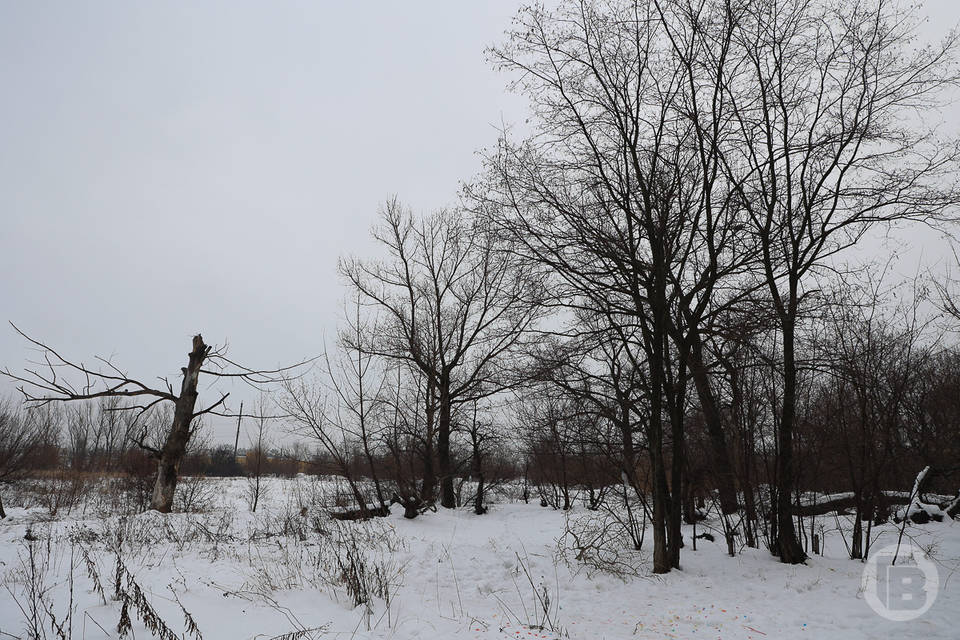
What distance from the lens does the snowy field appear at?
4.58 m

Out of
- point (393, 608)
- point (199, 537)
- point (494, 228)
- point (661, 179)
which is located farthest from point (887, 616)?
point (199, 537)

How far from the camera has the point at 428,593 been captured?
6.49 meters

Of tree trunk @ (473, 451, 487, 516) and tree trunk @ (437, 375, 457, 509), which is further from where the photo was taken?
tree trunk @ (437, 375, 457, 509)

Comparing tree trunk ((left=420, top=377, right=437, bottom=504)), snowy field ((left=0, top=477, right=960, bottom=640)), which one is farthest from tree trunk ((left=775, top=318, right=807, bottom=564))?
tree trunk ((left=420, top=377, right=437, bottom=504))

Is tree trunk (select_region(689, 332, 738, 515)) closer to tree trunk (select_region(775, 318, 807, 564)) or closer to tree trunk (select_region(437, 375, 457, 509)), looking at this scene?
tree trunk (select_region(775, 318, 807, 564))

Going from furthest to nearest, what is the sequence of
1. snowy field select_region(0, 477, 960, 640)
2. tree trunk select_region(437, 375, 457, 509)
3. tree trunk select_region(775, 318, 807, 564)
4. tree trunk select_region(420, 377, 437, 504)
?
tree trunk select_region(437, 375, 457, 509), tree trunk select_region(420, 377, 437, 504), tree trunk select_region(775, 318, 807, 564), snowy field select_region(0, 477, 960, 640)

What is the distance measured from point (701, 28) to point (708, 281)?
3.78 meters

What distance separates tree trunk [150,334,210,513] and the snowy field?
1569 millimetres

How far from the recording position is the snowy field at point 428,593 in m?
4.58

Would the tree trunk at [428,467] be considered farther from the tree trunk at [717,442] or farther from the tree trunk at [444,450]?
the tree trunk at [717,442]

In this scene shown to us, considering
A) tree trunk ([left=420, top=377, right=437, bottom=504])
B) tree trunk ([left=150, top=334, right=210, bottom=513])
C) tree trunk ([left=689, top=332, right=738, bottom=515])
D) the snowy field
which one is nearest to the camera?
the snowy field

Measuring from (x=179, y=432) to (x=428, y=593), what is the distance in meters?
7.78

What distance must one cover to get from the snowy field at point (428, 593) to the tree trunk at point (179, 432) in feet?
5.15

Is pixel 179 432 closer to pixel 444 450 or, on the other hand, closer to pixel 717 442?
pixel 444 450
